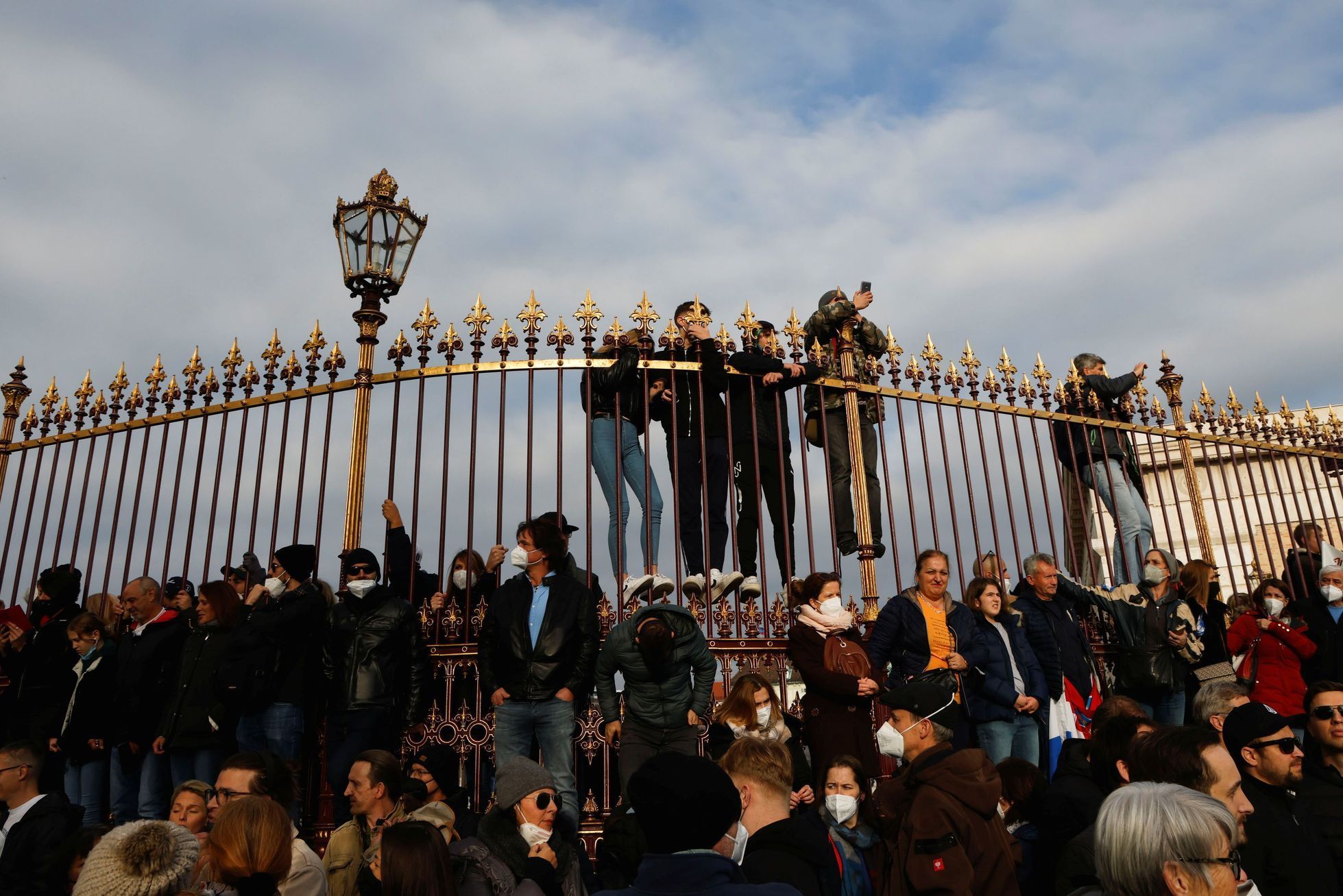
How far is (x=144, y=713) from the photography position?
7.39 metres

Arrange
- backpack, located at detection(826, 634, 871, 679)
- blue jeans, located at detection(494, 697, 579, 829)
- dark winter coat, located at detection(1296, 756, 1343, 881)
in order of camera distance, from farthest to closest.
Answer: backpack, located at detection(826, 634, 871, 679) < blue jeans, located at detection(494, 697, 579, 829) < dark winter coat, located at detection(1296, 756, 1343, 881)

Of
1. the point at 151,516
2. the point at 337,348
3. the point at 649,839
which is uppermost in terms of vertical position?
the point at 337,348

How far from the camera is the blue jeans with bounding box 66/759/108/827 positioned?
764 cm

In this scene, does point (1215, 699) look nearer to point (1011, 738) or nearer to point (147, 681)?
point (1011, 738)

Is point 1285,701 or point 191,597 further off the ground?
point 191,597

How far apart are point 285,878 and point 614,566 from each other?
13.7 feet

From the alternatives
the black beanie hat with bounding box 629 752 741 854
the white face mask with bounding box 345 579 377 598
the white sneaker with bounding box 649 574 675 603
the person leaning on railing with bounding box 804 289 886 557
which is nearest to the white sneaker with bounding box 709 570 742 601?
the white sneaker with bounding box 649 574 675 603

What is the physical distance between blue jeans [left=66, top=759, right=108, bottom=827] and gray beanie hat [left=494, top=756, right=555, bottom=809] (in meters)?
4.45

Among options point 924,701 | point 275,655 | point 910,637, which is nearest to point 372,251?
point 275,655

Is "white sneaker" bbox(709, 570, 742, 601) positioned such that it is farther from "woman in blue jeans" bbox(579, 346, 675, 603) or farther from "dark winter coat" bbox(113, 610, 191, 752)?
"dark winter coat" bbox(113, 610, 191, 752)

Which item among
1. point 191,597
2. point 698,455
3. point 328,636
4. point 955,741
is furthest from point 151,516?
point 955,741

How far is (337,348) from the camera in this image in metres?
8.66

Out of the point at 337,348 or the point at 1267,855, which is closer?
the point at 1267,855

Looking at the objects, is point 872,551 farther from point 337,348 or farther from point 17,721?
point 17,721
